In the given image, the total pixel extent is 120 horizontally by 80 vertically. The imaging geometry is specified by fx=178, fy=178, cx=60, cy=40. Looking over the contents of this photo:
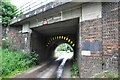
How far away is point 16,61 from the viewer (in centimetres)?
978

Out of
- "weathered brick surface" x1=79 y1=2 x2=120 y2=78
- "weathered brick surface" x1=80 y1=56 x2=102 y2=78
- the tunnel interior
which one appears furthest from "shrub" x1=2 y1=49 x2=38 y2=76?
"weathered brick surface" x1=79 y1=2 x2=120 y2=78

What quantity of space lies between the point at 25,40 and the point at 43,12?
3532 mm

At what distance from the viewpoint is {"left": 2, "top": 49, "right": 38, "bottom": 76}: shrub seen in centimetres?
856

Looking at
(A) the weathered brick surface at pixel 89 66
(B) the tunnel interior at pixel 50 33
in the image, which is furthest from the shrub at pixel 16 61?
(A) the weathered brick surface at pixel 89 66

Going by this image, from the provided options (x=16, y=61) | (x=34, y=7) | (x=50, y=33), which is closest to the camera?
(x=16, y=61)

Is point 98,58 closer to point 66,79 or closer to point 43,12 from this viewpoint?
point 66,79

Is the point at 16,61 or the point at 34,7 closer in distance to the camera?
the point at 16,61

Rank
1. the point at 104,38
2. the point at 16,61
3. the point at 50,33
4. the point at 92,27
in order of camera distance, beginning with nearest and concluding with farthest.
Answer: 1. the point at 104,38
2. the point at 92,27
3. the point at 16,61
4. the point at 50,33

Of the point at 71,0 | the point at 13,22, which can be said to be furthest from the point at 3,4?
the point at 71,0

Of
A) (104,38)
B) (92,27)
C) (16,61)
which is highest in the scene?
(92,27)

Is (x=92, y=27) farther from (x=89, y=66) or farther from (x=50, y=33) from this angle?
(x=50, y=33)

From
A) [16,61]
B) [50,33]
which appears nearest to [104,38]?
[16,61]

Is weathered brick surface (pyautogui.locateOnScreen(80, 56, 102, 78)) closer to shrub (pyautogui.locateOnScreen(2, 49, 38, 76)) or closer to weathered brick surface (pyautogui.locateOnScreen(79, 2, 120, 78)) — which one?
weathered brick surface (pyautogui.locateOnScreen(79, 2, 120, 78))

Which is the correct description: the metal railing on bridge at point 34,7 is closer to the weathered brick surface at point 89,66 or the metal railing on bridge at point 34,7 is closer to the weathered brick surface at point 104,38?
the weathered brick surface at point 104,38
